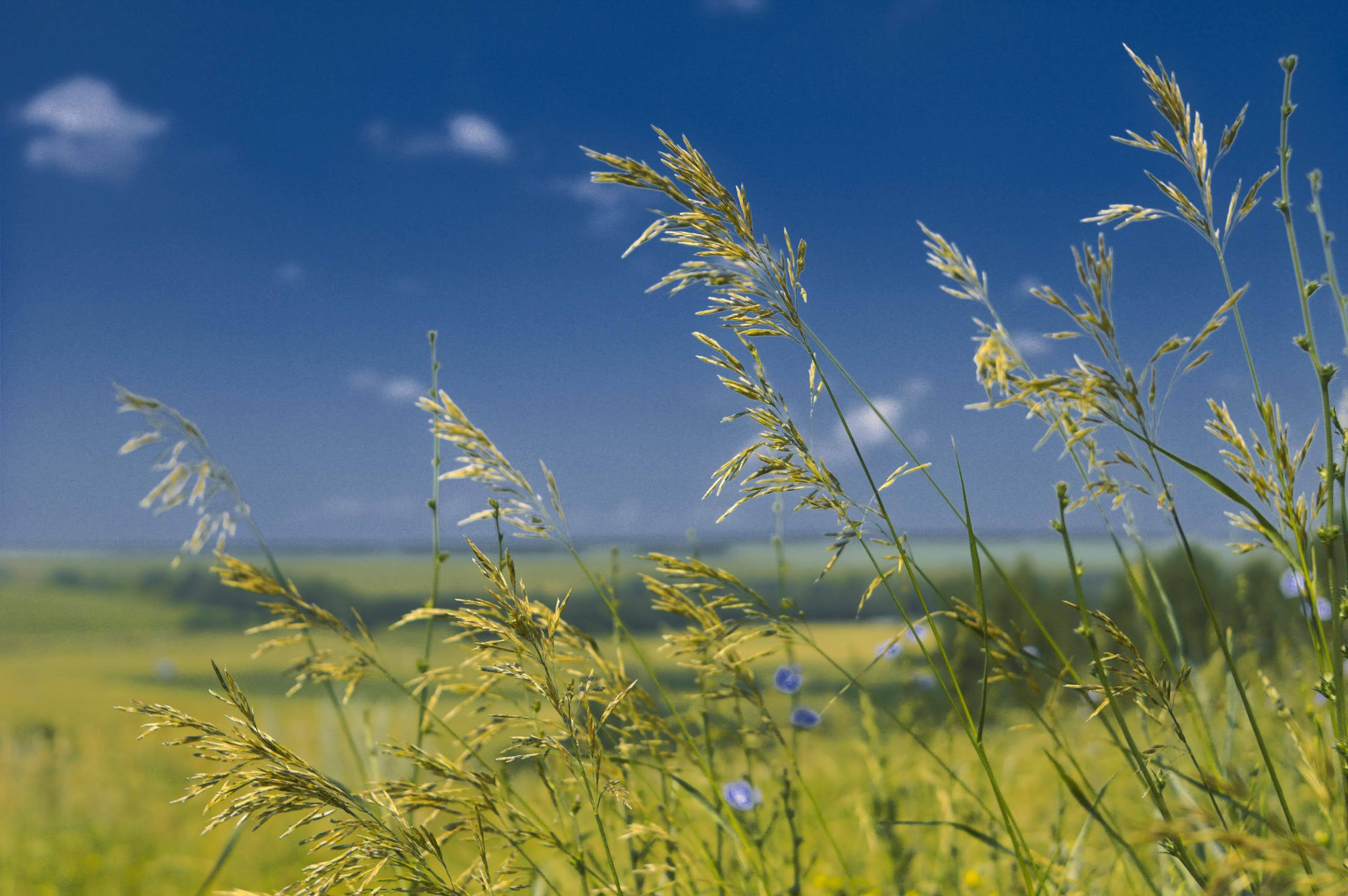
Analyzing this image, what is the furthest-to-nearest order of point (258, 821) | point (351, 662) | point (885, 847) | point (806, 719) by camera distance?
1. point (806, 719)
2. point (885, 847)
3. point (351, 662)
4. point (258, 821)

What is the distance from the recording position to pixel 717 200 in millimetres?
1381

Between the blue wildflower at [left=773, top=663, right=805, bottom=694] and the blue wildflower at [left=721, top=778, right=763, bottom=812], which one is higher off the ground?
the blue wildflower at [left=773, top=663, right=805, bottom=694]

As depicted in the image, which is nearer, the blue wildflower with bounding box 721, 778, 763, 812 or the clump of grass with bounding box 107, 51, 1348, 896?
the clump of grass with bounding box 107, 51, 1348, 896

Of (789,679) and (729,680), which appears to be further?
(789,679)

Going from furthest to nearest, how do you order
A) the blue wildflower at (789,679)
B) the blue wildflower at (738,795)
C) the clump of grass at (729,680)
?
1. the blue wildflower at (789,679)
2. the blue wildflower at (738,795)
3. the clump of grass at (729,680)

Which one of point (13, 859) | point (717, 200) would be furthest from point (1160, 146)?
point (13, 859)

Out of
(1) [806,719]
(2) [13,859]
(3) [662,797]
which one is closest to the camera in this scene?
(3) [662,797]

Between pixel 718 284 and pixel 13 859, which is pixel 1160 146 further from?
pixel 13 859

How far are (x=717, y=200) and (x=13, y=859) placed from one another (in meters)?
4.90

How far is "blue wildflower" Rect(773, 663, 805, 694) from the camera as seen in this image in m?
2.83

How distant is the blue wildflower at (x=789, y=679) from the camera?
9.29 feet

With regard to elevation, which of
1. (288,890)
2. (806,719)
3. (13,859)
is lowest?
(13,859)

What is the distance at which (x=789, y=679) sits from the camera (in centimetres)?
309

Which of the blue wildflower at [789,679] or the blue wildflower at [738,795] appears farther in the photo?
the blue wildflower at [789,679]
